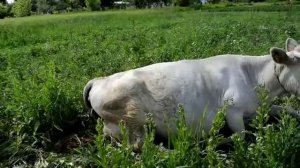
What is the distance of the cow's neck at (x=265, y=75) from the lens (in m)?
5.44

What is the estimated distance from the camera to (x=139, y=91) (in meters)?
5.18

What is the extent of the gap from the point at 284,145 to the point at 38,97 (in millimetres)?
2749

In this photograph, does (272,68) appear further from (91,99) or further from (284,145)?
(91,99)

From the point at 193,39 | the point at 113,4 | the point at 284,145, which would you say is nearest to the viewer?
the point at 284,145

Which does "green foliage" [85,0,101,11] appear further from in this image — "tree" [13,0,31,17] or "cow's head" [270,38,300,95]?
"cow's head" [270,38,300,95]

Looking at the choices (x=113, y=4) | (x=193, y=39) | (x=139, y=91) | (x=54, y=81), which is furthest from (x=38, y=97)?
(x=113, y=4)

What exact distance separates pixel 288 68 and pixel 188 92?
42.6 inches

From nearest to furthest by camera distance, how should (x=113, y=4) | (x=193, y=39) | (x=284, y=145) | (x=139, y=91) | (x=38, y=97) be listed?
1. (x=284, y=145)
2. (x=139, y=91)
3. (x=38, y=97)
4. (x=193, y=39)
5. (x=113, y=4)

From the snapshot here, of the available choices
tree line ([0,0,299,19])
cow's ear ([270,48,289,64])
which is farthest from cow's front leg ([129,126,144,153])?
tree line ([0,0,299,19])

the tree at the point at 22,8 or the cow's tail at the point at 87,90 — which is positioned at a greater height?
the cow's tail at the point at 87,90

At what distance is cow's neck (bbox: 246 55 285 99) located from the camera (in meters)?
5.44

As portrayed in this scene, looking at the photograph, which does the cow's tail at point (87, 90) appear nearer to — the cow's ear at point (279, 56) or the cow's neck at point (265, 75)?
the cow's neck at point (265, 75)

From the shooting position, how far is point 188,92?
5.21 meters

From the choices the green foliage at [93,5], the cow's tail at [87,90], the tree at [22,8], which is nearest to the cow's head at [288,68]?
the cow's tail at [87,90]
